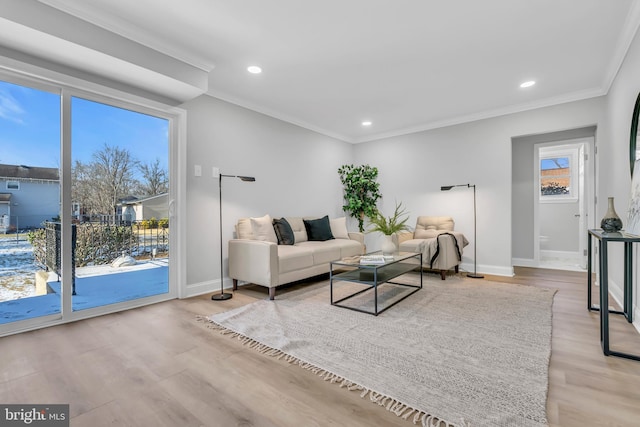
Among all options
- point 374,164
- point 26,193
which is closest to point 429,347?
point 26,193

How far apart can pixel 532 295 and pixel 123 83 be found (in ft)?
15.6

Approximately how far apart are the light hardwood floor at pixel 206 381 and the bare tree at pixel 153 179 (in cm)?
137

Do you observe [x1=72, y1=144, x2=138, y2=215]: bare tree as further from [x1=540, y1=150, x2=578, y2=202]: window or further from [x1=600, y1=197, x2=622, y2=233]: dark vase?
[x1=540, y1=150, x2=578, y2=202]: window

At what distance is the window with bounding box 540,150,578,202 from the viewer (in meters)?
5.93

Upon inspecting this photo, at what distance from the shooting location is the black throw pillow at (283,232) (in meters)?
4.07

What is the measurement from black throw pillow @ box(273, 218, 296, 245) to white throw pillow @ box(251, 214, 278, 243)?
0.19 metres

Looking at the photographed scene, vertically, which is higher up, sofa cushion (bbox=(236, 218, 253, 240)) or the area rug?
sofa cushion (bbox=(236, 218, 253, 240))

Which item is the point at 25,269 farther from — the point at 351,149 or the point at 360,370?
the point at 351,149

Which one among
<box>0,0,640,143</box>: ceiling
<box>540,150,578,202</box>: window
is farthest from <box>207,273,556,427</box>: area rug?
<box>540,150,578,202</box>: window

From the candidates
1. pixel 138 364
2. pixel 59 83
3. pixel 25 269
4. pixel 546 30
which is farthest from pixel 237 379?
pixel 546 30

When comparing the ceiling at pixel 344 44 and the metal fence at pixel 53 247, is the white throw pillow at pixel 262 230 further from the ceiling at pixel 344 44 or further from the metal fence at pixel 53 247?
the metal fence at pixel 53 247

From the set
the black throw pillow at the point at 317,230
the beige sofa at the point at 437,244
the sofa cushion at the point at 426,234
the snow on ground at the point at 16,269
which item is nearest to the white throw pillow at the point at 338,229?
the black throw pillow at the point at 317,230

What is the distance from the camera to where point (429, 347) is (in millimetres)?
2082

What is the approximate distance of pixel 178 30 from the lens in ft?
8.28
